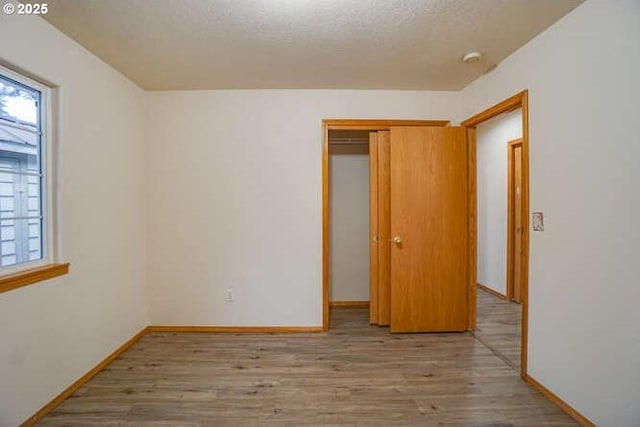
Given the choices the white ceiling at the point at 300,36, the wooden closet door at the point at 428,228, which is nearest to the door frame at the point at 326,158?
the wooden closet door at the point at 428,228

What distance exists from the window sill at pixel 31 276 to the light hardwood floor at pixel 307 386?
2.76 feet

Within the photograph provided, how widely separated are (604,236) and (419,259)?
1410 mm

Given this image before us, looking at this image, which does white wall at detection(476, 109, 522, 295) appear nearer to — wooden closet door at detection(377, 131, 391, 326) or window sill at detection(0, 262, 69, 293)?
wooden closet door at detection(377, 131, 391, 326)

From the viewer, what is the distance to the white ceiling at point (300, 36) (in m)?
1.66

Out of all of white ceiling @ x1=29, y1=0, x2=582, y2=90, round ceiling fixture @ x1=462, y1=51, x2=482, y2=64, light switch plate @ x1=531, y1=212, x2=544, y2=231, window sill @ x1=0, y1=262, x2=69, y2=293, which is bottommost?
→ window sill @ x1=0, y1=262, x2=69, y2=293

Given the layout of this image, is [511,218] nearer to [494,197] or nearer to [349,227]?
[494,197]

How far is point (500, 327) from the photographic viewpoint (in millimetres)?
2947

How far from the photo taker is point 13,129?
1678 millimetres

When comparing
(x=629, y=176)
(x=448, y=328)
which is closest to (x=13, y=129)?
(x=629, y=176)

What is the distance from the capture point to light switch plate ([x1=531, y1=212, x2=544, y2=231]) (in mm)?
1911

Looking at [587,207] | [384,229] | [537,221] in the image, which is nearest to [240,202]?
[384,229]

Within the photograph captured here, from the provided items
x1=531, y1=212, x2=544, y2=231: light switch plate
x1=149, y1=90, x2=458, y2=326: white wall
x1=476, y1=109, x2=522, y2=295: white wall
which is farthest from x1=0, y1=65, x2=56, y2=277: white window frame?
x1=476, y1=109, x2=522, y2=295: white wall

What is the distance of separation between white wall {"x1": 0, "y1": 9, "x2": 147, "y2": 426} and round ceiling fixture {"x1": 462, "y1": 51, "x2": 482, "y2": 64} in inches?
114

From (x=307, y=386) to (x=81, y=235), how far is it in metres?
1.99
